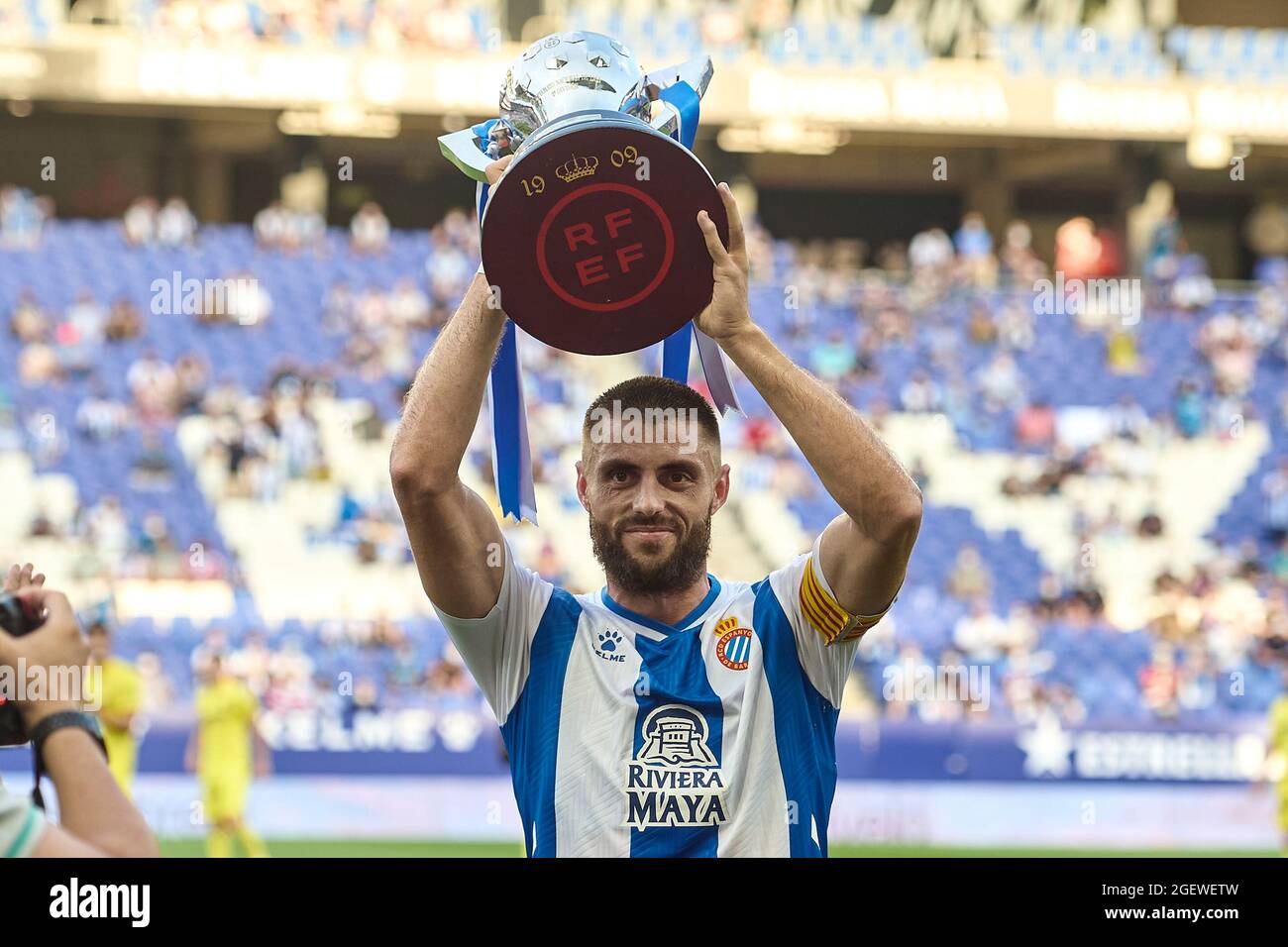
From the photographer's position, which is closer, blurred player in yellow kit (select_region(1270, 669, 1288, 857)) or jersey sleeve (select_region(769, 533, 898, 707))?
jersey sleeve (select_region(769, 533, 898, 707))

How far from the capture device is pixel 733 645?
2.93 metres

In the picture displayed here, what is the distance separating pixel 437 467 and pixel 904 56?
20.1 meters

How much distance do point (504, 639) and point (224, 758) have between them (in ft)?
31.6

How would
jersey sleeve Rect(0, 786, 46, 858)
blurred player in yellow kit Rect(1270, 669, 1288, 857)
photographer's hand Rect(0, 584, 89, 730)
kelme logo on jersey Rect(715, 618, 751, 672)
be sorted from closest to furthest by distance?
jersey sleeve Rect(0, 786, 46, 858) → photographer's hand Rect(0, 584, 89, 730) → kelme logo on jersey Rect(715, 618, 751, 672) → blurred player in yellow kit Rect(1270, 669, 1288, 857)

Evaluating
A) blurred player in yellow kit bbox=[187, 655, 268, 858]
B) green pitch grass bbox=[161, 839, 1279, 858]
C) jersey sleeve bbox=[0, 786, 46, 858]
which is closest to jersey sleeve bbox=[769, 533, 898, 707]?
jersey sleeve bbox=[0, 786, 46, 858]

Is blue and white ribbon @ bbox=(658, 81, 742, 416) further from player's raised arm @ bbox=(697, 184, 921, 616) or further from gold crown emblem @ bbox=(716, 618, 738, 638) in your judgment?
gold crown emblem @ bbox=(716, 618, 738, 638)

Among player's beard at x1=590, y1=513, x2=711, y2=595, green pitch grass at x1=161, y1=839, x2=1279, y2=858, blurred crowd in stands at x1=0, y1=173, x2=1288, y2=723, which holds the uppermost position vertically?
blurred crowd in stands at x1=0, y1=173, x2=1288, y2=723

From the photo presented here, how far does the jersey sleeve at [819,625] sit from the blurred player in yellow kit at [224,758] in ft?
31.9

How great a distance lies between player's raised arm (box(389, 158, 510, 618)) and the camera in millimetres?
2768

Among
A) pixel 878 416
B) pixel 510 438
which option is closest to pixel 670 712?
pixel 510 438

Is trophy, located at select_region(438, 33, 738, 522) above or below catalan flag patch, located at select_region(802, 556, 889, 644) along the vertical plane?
above

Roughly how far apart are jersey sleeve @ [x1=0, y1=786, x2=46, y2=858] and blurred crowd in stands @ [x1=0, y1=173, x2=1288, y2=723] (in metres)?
11.6

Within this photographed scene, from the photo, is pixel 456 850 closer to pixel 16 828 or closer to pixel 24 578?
pixel 24 578

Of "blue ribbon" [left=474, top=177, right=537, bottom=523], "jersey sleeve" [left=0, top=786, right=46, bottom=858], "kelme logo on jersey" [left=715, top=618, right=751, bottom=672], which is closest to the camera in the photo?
"jersey sleeve" [left=0, top=786, right=46, bottom=858]
